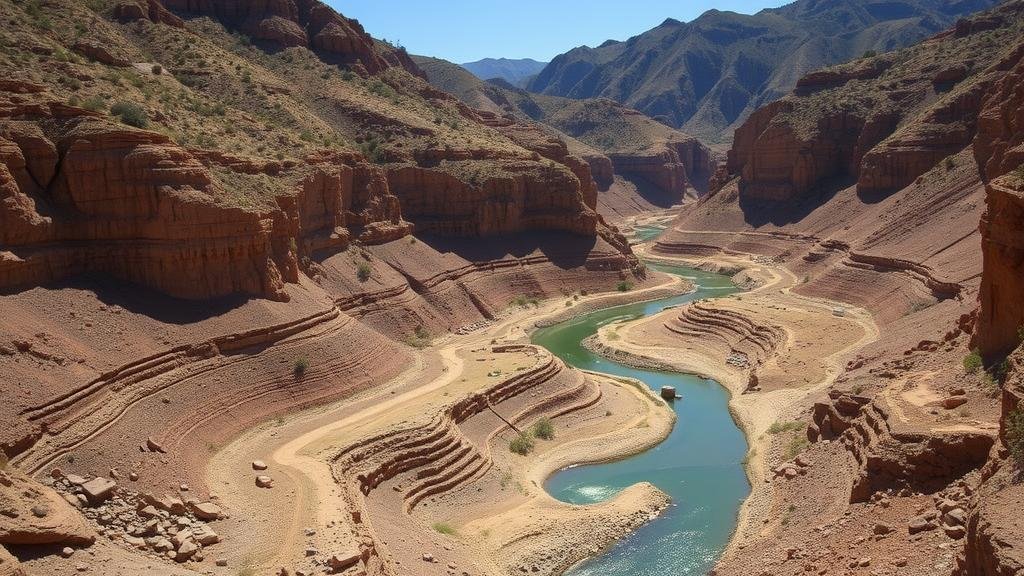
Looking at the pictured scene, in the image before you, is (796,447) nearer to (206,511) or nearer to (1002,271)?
(1002,271)

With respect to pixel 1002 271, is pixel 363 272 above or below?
above

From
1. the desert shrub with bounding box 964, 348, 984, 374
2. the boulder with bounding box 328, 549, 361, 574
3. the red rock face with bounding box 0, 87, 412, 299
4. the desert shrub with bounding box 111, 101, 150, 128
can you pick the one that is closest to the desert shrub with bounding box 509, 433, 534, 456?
the red rock face with bounding box 0, 87, 412, 299

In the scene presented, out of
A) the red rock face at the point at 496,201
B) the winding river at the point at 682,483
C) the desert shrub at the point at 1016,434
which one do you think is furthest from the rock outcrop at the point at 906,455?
the red rock face at the point at 496,201

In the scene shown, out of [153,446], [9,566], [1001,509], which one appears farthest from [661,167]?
[9,566]

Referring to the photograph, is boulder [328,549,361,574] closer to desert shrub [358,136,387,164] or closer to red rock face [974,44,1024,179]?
red rock face [974,44,1024,179]

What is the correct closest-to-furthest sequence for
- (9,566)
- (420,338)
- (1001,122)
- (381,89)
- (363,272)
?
1. (9,566)
2. (420,338)
3. (363,272)
4. (1001,122)
5. (381,89)

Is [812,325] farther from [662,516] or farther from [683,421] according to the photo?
[662,516]

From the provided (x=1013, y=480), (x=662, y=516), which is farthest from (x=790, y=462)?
(x=1013, y=480)
